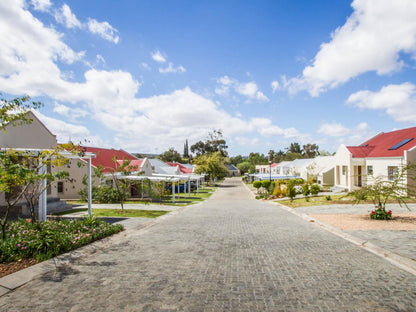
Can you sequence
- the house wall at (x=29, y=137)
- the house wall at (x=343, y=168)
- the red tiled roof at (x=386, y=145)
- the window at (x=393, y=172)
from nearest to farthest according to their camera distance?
the window at (x=393, y=172)
the house wall at (x=29, y=137)
the red tiled roof at (x=386, y=145)
the house wall at (x=343, y=168)

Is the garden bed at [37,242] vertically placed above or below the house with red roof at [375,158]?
below

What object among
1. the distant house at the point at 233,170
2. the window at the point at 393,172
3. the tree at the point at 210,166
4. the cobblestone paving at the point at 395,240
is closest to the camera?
the cobblestone paving at the point at 395,240

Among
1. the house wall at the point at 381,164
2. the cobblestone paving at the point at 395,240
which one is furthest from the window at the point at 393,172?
the cobblestone paving at the point at 395,240

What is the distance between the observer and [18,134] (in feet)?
51.9

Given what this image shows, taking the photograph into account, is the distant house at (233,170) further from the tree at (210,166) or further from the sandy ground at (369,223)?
the sandy ground at (369,223)

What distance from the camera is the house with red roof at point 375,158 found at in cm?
2120

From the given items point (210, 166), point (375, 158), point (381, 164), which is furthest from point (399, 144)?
point (210, 166)

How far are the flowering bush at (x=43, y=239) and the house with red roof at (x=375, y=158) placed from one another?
19389 millimetres

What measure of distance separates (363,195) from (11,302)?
42.7ft

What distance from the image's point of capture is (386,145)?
2512cm

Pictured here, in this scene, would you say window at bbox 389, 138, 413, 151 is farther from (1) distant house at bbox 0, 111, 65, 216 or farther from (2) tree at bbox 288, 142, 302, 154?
(2) tree at bbox 288, 142, 302, 154

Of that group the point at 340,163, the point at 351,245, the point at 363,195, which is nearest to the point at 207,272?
the point at 351,245

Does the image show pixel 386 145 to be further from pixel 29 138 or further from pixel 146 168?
pixel 29 138

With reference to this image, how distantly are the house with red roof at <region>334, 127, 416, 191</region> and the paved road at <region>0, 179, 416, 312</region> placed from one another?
634 inches
